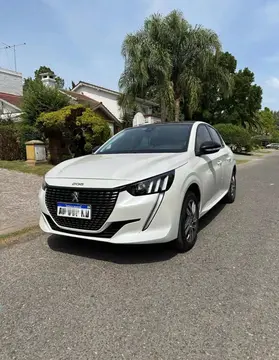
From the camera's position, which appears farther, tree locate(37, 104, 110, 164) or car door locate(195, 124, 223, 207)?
tree locate(37, 104, 110, 164)

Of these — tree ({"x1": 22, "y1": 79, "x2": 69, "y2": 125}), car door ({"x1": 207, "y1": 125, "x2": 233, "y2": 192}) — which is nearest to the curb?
car door ({"x1": 207, "y1": 125, "x2": 233, "y2": 192})

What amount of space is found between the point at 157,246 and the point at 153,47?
18.6 m

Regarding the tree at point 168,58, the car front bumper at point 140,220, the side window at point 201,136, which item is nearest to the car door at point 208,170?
the side window at point 201,136

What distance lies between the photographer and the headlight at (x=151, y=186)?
3357 millimetres

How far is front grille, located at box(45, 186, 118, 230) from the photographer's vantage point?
3348mm

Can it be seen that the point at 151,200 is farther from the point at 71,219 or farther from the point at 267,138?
the point at 267,138

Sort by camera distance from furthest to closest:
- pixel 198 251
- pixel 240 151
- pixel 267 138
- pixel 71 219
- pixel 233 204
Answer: pixel 267 138
pixel 240 151
pixel 233 204
pixel 198 251
pixel 71 219

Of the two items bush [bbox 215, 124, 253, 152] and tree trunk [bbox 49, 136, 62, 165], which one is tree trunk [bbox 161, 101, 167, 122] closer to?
bush [bbox 215, 124, 253, 152]

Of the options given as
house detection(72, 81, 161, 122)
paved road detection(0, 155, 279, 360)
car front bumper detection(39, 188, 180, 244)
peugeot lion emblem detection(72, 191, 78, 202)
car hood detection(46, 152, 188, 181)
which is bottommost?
paved road detection(0, 155, 279, 360)

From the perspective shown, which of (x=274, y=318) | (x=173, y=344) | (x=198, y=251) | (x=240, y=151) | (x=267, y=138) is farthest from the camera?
(x=267, y=138)

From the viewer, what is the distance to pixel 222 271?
11.2 feet

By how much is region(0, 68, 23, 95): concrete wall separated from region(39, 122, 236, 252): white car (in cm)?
2804

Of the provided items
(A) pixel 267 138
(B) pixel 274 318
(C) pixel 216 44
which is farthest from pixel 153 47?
(A) pixel 267 138

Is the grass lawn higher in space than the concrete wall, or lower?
lower
